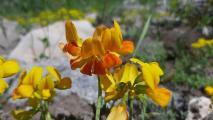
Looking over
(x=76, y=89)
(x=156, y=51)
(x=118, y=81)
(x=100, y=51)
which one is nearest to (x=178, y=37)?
(x=156, y=51)

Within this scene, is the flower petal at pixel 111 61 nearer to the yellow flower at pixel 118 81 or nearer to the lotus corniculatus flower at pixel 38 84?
the yellow flower at pixel 118 81

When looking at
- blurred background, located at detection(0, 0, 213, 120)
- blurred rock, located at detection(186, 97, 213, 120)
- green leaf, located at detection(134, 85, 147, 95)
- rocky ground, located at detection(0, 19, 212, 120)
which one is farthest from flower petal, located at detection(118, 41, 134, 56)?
blurred rock, located at detection(186, 97, 213, 120)

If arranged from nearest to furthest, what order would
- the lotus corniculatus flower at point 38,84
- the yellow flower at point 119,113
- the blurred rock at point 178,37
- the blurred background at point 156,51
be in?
the yellow flower at point 119,113 < the lotus corniculatus flower at point 38,84 < the blurred background at point 156,51 < the blurred rock at point 178,37

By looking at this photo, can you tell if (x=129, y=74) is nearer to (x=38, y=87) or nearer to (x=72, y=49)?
(x=72, y=49)

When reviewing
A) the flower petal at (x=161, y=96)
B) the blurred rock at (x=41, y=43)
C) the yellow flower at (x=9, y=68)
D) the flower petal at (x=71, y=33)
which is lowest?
the flower petal at (x=161, y=96)

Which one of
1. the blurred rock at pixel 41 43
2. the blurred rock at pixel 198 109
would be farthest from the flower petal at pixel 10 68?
the blurred rock at pixel 41 43

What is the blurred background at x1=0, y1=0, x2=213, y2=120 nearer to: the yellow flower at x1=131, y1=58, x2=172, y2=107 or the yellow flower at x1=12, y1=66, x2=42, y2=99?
the yellow flower at x1=12, y1=66, x2=42, y2=99

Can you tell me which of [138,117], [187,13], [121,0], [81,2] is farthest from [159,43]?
[121,0]

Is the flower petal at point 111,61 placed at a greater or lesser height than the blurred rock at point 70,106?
greater

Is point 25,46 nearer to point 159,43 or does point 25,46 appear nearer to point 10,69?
point 159,43
